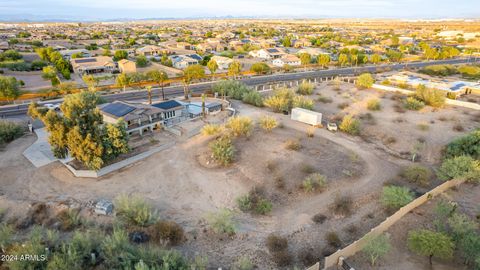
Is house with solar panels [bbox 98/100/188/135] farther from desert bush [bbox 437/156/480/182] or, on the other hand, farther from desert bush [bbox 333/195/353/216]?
desert bush [bbox 437/156/480/182]

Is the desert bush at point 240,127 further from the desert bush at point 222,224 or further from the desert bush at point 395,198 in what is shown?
the desert bush at point 395,198

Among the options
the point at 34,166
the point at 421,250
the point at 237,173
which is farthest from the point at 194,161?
the point at 421,250

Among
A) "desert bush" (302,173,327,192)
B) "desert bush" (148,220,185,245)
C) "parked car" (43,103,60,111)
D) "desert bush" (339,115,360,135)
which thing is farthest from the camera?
"parked car" (43,103,60,111)

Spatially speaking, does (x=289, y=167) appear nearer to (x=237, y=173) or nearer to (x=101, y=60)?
(x=237, y=173)

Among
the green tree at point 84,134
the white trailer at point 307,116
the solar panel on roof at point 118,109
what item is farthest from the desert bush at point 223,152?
the white trailer at point 307,116

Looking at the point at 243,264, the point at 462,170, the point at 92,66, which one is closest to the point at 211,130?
the point at 243,264

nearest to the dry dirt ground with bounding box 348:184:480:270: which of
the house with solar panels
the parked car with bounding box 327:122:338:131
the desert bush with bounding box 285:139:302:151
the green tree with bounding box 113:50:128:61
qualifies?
the desert bush with bounding box 285:139:302:151
